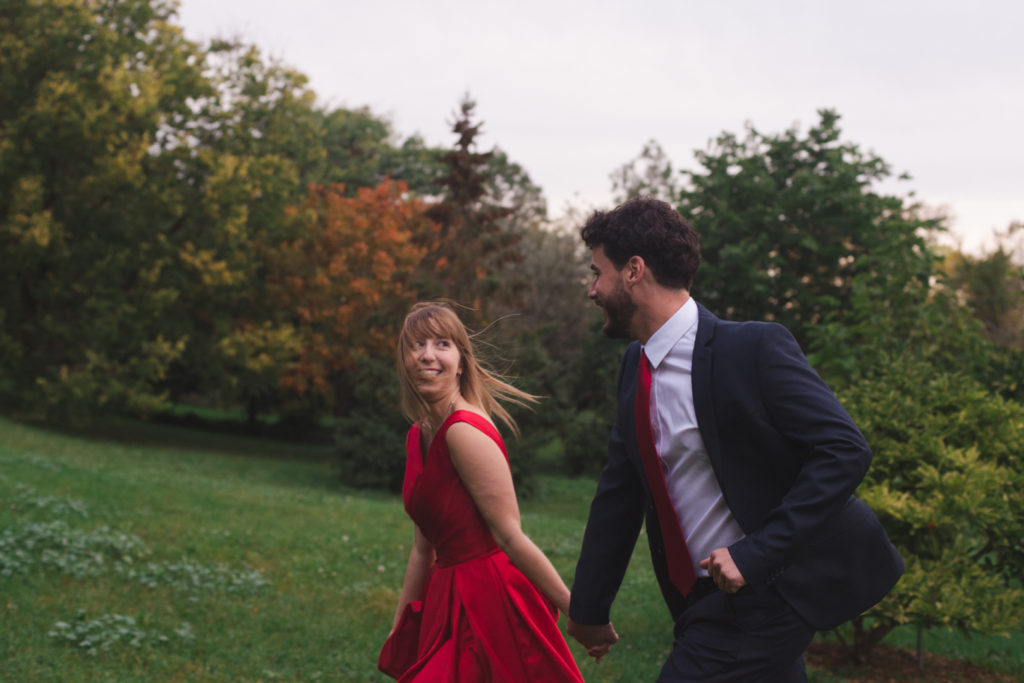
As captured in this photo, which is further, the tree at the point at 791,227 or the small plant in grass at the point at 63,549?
the tree at the point at 791,227

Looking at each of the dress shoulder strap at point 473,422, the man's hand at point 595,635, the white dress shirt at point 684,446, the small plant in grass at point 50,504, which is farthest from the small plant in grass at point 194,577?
the white dress shirt at point 684,446

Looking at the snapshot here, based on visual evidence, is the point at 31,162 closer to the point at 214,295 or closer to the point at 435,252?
the point at 214,295

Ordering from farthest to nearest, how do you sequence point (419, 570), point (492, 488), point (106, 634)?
point (106, 634) < point (419, 570) < point (492, 488)

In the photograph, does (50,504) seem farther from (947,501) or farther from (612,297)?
(612,297)

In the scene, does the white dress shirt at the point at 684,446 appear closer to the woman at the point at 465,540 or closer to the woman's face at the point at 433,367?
the woman at the point at 465,540

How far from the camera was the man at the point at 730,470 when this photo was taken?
2.63m

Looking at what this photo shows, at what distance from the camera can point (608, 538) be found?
128 inches

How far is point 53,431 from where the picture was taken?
28.4 m

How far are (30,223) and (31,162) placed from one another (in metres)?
2.16

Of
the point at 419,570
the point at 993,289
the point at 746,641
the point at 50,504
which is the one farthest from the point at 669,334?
the point at 993,289

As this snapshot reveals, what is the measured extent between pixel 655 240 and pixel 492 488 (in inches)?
47.1

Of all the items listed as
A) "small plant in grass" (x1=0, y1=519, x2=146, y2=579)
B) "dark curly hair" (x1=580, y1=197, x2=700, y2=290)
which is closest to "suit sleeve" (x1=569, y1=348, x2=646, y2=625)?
"dark curly hair" (x1=580, y1=197, x2=700, y2=290)

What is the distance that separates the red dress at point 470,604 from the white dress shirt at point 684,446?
3.07ft

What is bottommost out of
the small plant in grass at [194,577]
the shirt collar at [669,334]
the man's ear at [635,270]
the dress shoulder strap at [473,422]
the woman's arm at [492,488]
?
the small plant in grass at [194,577]
